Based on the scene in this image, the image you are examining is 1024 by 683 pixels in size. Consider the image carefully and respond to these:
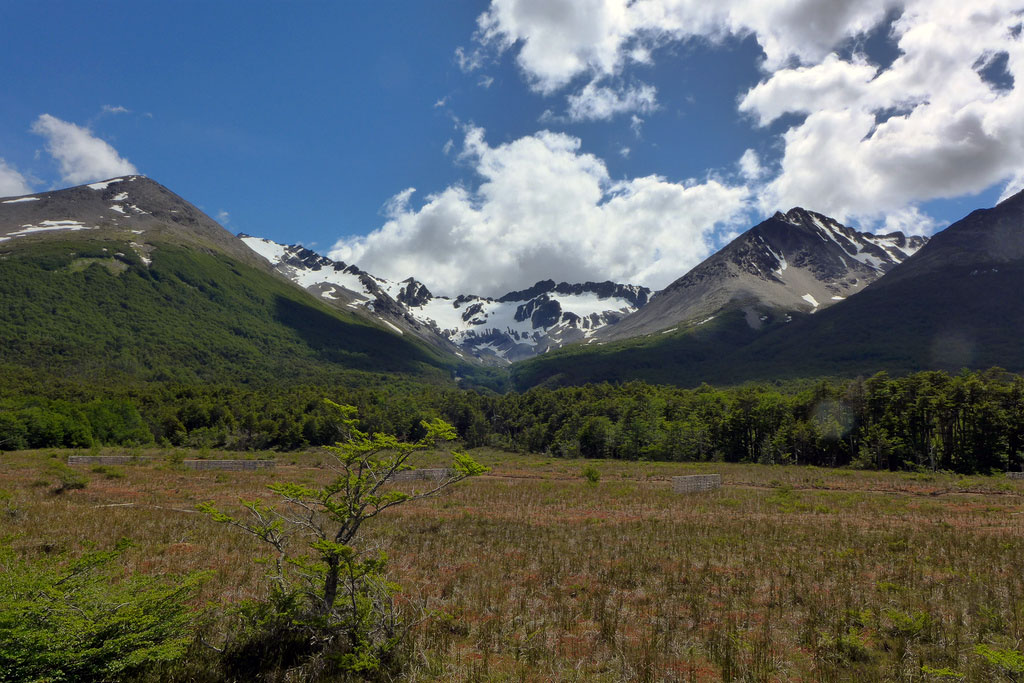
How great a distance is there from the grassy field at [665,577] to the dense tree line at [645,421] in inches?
1051

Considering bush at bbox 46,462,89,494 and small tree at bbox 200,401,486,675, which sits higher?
small tree at bbox 200,401,486,675

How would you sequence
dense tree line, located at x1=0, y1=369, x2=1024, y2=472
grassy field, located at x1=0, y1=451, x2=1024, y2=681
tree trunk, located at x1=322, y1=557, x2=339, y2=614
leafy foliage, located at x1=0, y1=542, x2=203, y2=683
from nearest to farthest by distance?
leafy foliage, located at x1=0, y1=542, x2=203, y2=683 < tree trunk, located at x1=322, y1=557, x2=339, y2=614 < grassy field, located at x1=0, y1=451, x2=1024, y2=681 < dense tree line, located at x1=0, y1=369, x2=1024, y2=472

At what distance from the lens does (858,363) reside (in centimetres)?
18388

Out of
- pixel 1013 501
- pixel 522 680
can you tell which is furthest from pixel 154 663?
pixel 1013 501

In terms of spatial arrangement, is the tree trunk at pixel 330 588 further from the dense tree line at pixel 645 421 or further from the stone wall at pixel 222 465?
the stone wall at pixel 222 465

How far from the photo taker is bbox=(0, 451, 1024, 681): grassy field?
8359mm

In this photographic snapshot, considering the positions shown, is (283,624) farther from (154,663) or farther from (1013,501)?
(1013,501)

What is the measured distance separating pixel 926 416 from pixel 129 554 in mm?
90405

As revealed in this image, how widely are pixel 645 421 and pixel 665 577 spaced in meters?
84.8

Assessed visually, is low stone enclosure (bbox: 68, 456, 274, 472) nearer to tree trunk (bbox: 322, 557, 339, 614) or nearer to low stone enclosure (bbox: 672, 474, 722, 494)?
low stone enclosure (bbox: 672, 474, 722, 494)

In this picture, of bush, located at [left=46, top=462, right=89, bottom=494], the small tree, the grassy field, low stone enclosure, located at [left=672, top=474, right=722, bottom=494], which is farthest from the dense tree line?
the small tree

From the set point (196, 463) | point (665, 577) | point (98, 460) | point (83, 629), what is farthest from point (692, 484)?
point (98, 460)

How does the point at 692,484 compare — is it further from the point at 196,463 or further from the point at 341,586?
the point at 196,463

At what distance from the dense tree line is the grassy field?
2669 centimetres
